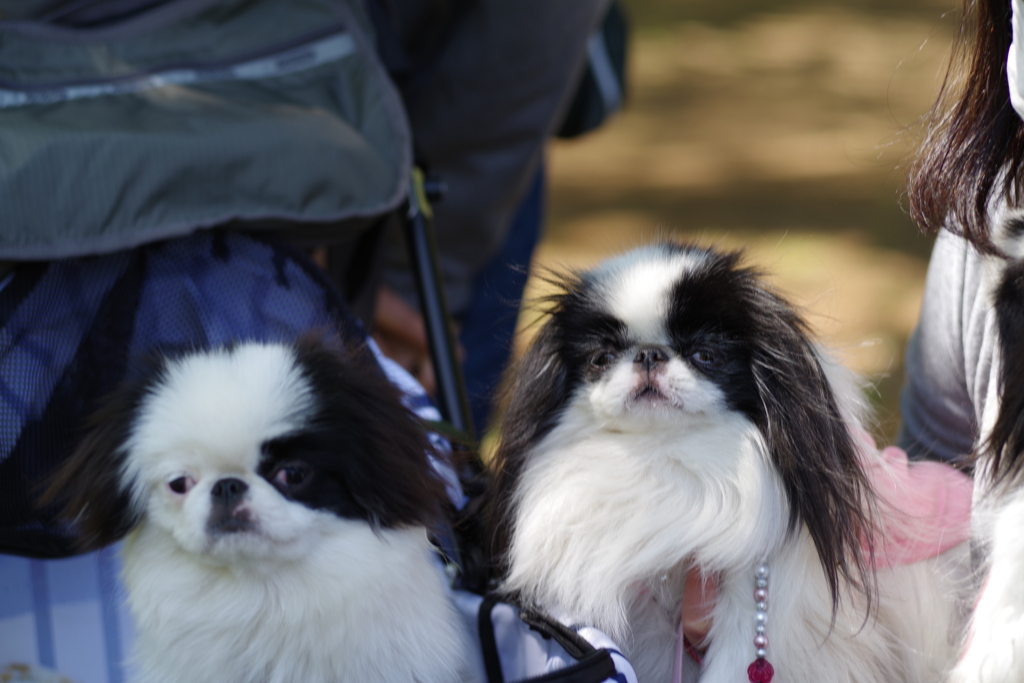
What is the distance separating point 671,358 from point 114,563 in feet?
2.36

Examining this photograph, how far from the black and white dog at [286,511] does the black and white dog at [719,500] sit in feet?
0.51

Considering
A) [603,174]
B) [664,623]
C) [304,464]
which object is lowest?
[603,174]

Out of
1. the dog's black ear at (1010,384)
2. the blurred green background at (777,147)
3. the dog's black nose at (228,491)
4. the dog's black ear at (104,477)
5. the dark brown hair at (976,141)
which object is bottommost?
the blurred green background at (777,147)

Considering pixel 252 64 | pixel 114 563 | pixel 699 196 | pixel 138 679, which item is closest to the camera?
pixel 138 679

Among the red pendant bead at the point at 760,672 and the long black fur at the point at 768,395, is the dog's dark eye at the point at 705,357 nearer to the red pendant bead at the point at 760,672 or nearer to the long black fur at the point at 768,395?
the long black fur at the point at 768,395

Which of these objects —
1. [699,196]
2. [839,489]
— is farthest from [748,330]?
[699,196]

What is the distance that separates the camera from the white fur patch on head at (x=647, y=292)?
1.13 meters

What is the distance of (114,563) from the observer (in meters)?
1.25

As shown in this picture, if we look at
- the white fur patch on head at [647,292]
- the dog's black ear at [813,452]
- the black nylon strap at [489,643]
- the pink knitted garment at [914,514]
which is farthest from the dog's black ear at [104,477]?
the pink knitted garment at [914,514]

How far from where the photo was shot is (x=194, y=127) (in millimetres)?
1342

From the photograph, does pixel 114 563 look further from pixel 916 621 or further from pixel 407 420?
pixel 916 621

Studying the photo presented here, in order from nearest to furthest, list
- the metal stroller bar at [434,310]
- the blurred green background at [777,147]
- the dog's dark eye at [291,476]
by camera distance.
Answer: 1. the dog's dark eye at [291,476]
2. the metal stroller bar at [434,310]
3. the blurred green background at [777,147]

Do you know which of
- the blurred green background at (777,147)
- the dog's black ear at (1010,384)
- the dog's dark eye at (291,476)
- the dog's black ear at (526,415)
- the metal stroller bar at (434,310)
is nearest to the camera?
the dog's black ear at (1010,384)

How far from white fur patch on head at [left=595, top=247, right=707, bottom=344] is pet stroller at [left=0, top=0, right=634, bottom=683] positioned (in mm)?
338
